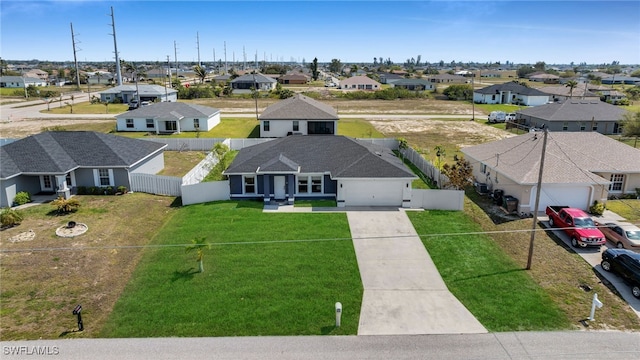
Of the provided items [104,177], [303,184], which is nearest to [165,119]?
[104,177]

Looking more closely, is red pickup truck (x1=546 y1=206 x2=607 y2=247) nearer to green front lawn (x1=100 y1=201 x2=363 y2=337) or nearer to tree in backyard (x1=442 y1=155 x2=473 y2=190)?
tree in backyard (x1=442 y1=155 x2=473 y2=190)

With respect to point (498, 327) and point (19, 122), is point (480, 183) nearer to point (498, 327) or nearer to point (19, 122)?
point (498, 327)

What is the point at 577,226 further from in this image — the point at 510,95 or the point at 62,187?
the point at 510,95

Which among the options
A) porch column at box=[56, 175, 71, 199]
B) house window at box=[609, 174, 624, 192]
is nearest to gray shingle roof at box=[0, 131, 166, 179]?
porch column at box=[56, 175, 71, 199]

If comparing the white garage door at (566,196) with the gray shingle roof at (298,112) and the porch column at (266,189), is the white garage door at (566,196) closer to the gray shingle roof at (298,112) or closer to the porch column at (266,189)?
the porch column at (266,189)

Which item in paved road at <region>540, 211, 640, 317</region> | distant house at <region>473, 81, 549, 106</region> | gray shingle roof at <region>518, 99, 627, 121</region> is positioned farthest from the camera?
distant house at <region>473, 81, 549, 106</region>

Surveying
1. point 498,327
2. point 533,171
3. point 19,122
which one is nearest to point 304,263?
point 498,327
